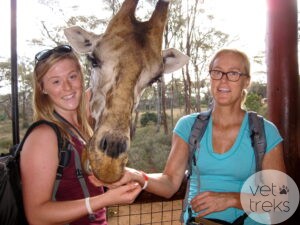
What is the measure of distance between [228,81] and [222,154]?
478 mm

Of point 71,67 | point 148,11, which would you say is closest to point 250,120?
point 71,67

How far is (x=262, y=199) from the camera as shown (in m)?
2.24

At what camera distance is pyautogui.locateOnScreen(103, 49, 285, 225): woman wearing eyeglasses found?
7.23 feet

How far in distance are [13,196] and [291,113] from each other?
2483 millimetres

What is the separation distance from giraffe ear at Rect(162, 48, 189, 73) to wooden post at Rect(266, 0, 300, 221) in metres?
0.95

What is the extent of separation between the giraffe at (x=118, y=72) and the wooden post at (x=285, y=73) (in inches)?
39.1

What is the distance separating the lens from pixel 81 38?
2.50 m

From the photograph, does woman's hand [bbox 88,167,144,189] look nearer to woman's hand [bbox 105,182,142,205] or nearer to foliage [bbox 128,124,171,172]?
woman's hand [bbox 105,182,142,205]

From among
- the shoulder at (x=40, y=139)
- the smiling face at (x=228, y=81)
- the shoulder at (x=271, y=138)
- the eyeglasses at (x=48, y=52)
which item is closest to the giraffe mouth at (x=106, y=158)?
the shoulder at (x=40, y=139)

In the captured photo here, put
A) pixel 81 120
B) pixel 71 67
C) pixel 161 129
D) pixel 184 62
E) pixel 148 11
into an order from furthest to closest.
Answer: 1. pixel 161 129
2. pixel 148 11
3. pixel 184 62
4. pixel 81 120
5. pixel 71 67

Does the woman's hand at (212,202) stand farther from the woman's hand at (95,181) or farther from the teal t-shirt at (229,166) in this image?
the woman's hand at (95,181)

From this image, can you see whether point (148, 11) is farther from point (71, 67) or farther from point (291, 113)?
point (71, 67)

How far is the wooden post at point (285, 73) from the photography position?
314 cm

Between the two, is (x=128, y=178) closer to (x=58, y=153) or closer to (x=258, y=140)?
(x=58, y=153)
